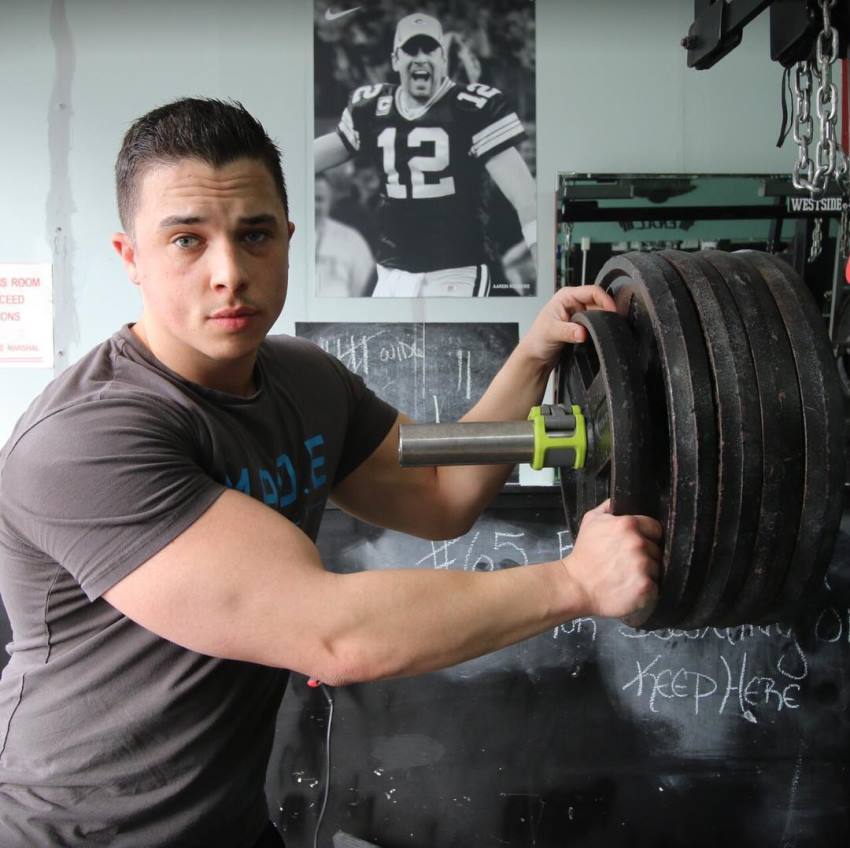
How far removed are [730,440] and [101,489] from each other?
0.59 m

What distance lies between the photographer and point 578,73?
253 centimetres

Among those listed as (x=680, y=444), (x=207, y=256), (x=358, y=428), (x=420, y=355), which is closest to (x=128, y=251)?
(x=207, y=256)

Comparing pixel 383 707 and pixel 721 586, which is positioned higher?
pixel 721 586

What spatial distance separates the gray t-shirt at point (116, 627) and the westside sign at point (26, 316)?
1.72 meters

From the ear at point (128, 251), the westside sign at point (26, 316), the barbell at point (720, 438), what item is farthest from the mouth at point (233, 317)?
the westside sign at point (26, 316)

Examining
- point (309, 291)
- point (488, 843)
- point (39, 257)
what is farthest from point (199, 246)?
point (39, 257)

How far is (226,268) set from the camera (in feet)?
3.09

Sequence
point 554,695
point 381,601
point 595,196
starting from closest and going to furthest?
point 381,601
point 554,695
point 595,196

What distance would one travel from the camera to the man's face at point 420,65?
2.50 metres

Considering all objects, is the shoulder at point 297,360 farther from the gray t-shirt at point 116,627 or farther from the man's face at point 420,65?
the man's face at point 420,65

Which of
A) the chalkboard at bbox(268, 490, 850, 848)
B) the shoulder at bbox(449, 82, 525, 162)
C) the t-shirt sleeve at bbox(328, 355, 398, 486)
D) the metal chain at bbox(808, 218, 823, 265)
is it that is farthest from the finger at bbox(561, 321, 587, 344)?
the metal chain at bbox(808, 218, 823, 265)

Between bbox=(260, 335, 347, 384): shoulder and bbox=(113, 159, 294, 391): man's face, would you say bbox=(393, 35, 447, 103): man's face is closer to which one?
bbox=(260, 335, 347, 384): shoulder

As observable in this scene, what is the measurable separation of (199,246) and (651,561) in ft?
1.97

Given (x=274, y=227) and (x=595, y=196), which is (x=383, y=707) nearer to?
(x=274, y=227)
